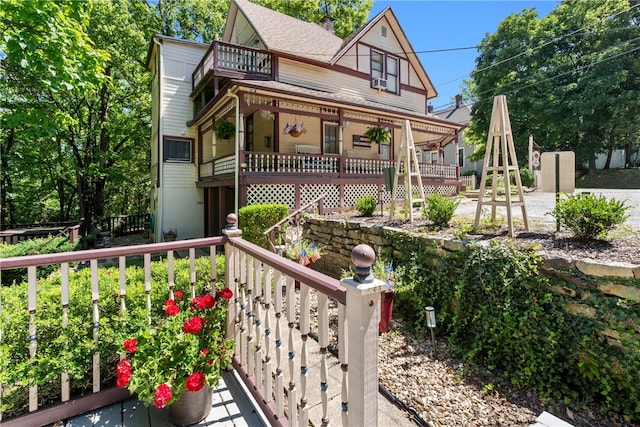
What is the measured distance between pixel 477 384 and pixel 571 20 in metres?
27.5

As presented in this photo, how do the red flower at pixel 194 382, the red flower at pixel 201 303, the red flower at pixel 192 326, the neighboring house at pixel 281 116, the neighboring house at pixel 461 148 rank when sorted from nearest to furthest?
1. the red flower at pixel 194 382
2. the red flower at pixel 192 326
3. the red flower at pixel 201 303
4. the neighboring house at pixel 281 116
5. the neighboring house at pixel 461 148

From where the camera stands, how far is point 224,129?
426 inches

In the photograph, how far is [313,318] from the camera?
4.57 m

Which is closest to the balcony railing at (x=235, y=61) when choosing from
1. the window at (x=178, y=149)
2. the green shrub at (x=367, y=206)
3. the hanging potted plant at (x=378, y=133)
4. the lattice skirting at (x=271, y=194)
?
the window at (x=178, y=149)

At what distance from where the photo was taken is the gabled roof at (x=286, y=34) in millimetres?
12211

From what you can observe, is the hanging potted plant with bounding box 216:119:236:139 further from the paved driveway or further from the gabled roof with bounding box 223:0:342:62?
the paved driveway

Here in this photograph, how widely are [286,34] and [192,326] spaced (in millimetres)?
13940

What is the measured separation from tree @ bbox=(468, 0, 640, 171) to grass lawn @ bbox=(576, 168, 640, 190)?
4.21 ft

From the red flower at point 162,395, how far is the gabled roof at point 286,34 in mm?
12081

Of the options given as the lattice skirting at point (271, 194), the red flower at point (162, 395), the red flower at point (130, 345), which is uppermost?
the lattice skirting at point (271, 194)

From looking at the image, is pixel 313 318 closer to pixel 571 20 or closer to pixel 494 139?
pixel 494 139

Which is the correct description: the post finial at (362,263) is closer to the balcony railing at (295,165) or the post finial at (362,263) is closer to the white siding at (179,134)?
the balcony railing at (295,165)

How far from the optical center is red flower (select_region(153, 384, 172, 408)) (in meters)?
1.93

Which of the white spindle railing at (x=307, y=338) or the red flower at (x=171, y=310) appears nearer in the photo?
the white spindle railing at (x=307, y=338)
